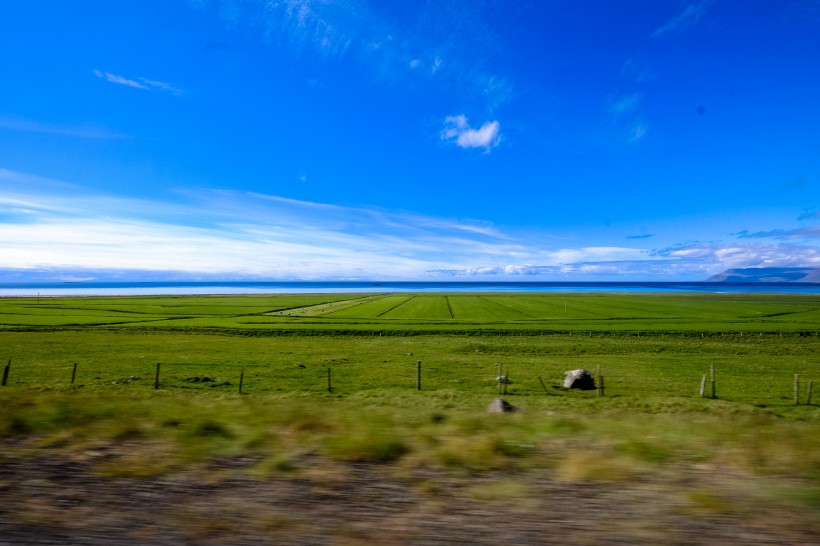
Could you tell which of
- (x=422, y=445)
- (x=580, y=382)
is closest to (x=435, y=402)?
(x=580, y=382)

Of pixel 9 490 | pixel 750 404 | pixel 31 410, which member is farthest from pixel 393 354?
pixel 9 490

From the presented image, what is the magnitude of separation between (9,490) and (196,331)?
60464mm

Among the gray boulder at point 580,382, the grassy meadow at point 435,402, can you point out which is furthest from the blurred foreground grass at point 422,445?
the gray boulder at point 580,382

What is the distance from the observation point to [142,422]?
7020mm

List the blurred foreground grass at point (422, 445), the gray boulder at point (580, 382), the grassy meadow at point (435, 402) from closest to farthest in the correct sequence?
the blurred foreground grass at point (422, 445), the grassy meadow at point (435, 402), the gray boulder at point (580, 382)

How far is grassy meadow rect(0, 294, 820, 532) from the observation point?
16.7ft

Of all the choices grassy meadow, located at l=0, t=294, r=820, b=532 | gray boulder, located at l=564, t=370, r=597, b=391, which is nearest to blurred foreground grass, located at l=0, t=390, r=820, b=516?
grassy meadow, located at l=0, t=294, r=820, b=532

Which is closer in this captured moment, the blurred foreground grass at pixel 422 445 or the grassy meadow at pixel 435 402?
the blurred foreground grass at pixel 422 445

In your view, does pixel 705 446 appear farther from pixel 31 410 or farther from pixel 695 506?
pixel 31 410

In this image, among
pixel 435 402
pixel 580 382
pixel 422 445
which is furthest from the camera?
pixel 580 382

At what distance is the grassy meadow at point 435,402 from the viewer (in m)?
5.08

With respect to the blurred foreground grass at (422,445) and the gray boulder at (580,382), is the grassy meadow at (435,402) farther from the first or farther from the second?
the gray boulder at (580,382)

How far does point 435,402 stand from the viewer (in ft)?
68.6

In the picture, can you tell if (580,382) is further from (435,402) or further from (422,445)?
(422,445)
